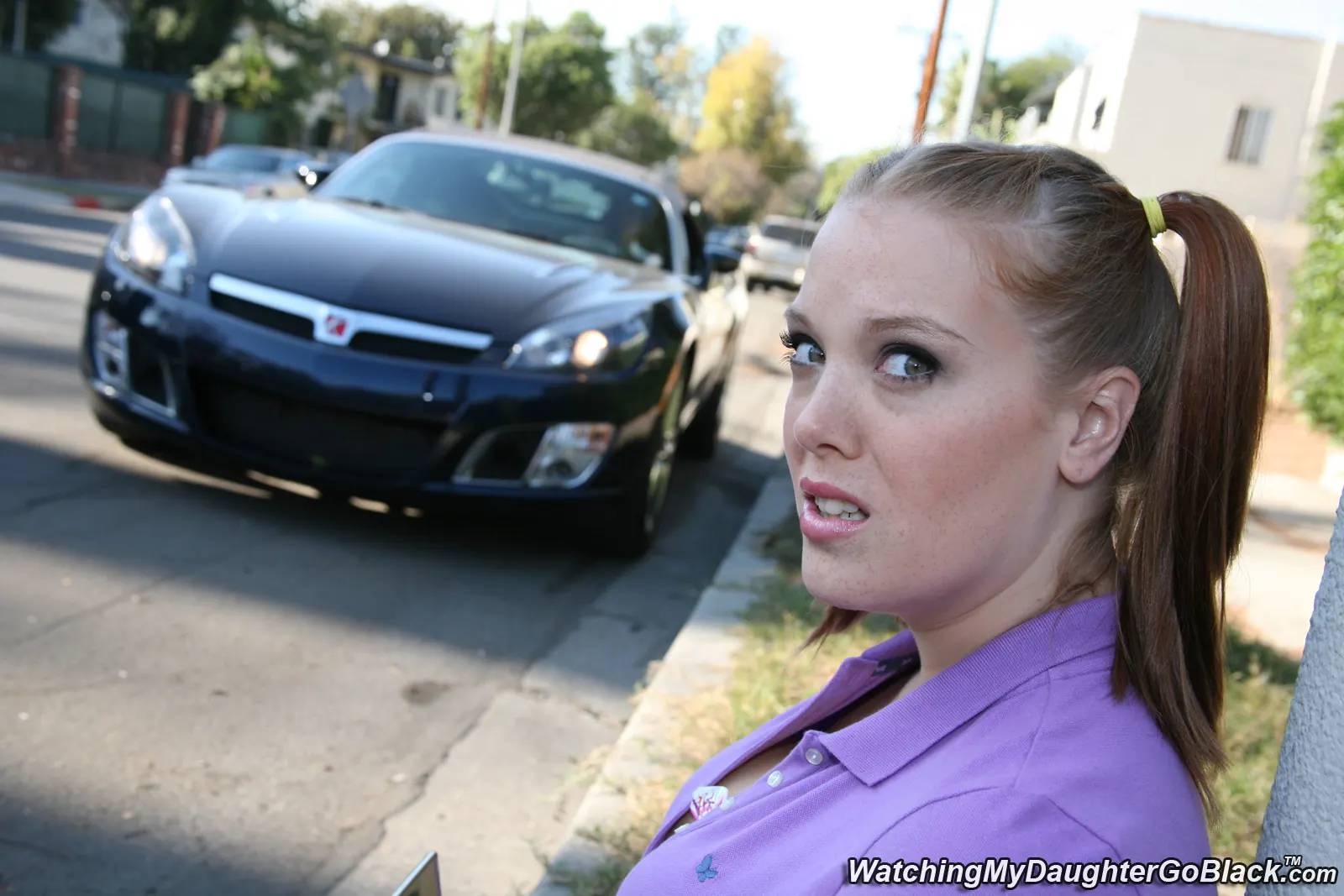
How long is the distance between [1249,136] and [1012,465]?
27.0m

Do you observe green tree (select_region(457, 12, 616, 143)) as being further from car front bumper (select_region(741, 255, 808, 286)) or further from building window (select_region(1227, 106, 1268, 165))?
building window (select_region(1227, 106, 1268, 165))

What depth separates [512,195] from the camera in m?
5.98

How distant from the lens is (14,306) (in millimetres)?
8477

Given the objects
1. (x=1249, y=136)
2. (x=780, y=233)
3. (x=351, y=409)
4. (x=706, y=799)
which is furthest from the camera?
(x=780, y=233)

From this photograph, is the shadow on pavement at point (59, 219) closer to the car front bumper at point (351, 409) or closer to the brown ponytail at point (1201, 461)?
the car front bumper at point (351, 409)

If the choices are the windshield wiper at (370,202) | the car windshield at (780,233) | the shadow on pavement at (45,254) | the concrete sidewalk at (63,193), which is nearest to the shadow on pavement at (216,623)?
the windshield wiper at (370,202)

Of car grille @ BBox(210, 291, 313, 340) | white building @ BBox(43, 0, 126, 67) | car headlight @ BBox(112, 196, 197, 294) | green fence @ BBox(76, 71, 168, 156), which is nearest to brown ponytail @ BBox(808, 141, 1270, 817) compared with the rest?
car grille @ BBox(210, 291, 313, 340)

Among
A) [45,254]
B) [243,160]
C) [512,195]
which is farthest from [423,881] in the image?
[243,160]

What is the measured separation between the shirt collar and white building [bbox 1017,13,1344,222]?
4.87 metres

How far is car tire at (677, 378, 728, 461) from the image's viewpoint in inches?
293

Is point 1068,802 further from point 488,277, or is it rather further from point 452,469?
point 488,277

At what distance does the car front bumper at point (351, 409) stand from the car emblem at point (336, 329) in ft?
0.12

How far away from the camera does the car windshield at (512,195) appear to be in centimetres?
581

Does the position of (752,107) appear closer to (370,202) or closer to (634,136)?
(634,136)
